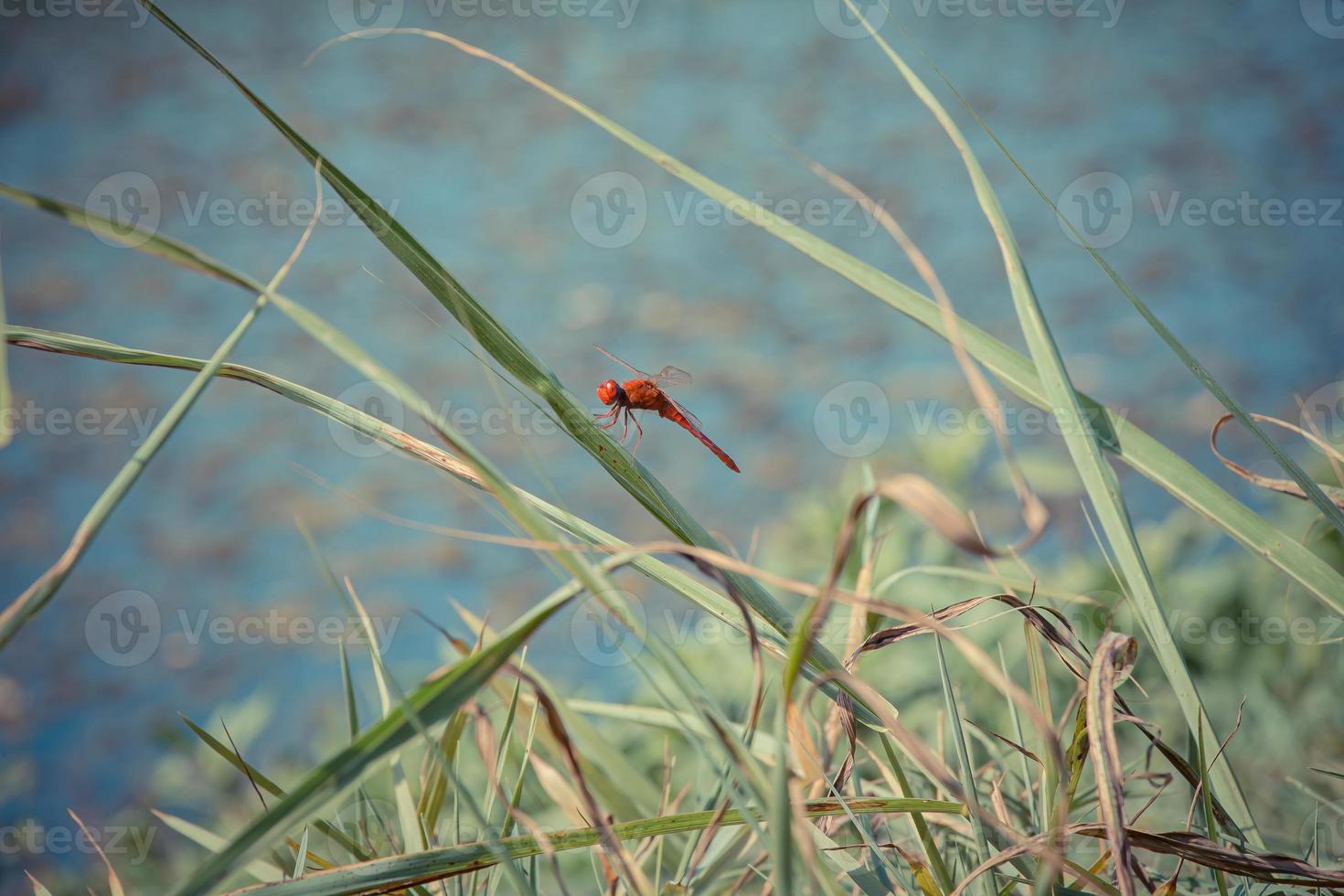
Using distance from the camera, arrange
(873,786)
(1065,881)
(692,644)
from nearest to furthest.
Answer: (1065,881) < (873,786) < (692,644)

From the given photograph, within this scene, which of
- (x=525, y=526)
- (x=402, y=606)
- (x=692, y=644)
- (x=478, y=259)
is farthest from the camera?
Answer: (x=478, y=259)

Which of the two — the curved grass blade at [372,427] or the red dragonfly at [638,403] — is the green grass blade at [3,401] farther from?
the red dragonfly at [638,403]

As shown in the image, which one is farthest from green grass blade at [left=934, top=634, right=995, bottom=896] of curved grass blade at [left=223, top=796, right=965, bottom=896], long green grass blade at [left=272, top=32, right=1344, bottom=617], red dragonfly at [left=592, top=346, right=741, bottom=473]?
red dragonfly at [left=592, top=346, right=741, bottom=473]

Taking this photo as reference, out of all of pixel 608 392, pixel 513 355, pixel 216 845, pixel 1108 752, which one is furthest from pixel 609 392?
pixel 1108 752

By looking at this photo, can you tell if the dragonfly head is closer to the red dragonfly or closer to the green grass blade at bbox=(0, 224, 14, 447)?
the red dragonfly

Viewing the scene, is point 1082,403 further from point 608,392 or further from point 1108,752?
point 608,392

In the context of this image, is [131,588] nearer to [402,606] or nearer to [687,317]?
[402,606]

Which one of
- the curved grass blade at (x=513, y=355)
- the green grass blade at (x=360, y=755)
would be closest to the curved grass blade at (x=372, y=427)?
the curved grass blade at (x=513, y=355)

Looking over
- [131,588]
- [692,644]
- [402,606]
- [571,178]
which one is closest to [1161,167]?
[571,178]

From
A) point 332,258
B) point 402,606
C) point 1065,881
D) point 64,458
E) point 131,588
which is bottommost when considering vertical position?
point 1065,881
